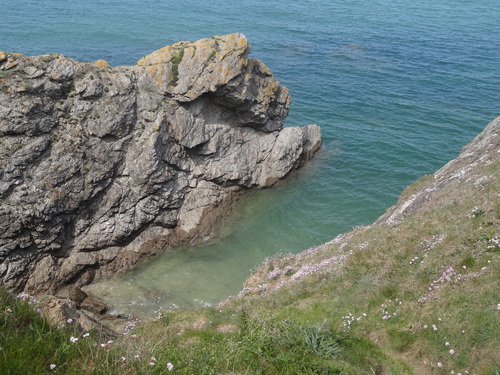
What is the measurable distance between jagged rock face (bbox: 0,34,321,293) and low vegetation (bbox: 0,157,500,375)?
1293 centimetres

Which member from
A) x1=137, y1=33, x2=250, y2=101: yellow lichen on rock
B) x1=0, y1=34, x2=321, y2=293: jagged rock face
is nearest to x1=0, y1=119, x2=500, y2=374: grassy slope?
x1=0, y1=34, x2=321, y2=293: jagged rock face

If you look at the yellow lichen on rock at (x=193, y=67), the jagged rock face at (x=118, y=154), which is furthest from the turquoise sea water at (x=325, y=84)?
the yellow lichen on rock at (x=193, y=67)

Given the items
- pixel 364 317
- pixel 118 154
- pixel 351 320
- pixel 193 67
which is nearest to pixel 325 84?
pixel 193 67

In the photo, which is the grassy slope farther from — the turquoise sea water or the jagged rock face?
the jagged rock face

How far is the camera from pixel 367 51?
7788cm

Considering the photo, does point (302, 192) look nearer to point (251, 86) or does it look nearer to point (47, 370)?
point (251, 86)

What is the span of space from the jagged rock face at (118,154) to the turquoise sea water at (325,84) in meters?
3.17

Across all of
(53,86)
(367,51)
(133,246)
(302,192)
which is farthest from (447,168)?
(367,51)

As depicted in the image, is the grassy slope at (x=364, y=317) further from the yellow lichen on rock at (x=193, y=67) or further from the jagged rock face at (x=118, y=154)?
the yellow lichen on rock at (x=193, y=67)

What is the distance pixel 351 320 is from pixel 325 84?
2015 inches

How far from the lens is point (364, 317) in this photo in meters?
19.3

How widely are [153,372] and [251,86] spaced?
3436 centimetres

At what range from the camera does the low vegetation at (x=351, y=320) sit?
10969 mm

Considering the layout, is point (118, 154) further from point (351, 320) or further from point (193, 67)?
point (351, 320)
